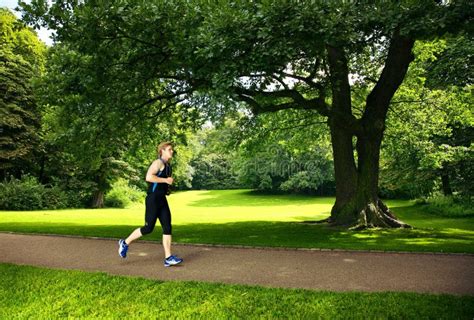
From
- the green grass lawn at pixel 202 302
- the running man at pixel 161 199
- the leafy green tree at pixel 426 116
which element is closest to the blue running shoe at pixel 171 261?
the running man at pixel 161 199

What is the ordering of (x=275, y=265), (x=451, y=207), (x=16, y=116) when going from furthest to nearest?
(x=16, y=116) → (x=451, y=207) → (x=275, y=265)

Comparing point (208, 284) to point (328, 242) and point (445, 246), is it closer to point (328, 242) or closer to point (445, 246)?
point (328, 242)

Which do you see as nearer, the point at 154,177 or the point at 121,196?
the point at 154,177

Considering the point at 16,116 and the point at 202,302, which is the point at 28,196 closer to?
the point at 16,116

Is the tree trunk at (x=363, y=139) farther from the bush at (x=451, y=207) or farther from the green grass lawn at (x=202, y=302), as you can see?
the green grass lawn at (x=202, y=302)

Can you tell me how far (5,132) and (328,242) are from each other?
2524 cm

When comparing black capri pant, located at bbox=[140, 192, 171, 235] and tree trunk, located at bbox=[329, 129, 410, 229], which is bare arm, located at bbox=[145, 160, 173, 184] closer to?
black capri pant, located at bbox=[140, 192, 171, 235]

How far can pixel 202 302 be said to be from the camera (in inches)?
192

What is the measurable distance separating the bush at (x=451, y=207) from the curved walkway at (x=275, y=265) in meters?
12.6

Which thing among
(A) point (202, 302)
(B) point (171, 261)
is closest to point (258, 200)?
(B) point (171, 261)

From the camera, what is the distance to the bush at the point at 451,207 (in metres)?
20.5

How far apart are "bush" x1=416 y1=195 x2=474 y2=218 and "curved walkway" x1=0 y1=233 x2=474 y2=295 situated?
1261cm

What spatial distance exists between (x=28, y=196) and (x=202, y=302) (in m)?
23.7

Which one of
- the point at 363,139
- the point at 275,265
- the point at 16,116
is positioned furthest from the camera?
the point at 16,116
